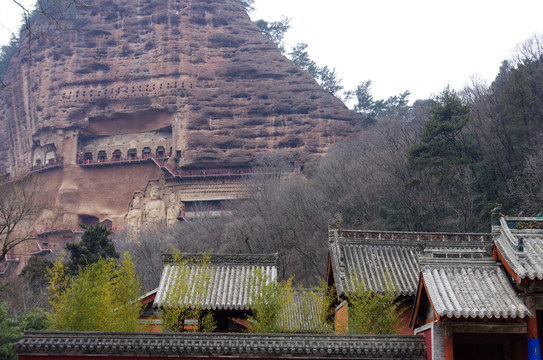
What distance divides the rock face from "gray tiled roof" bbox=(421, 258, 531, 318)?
118 ft

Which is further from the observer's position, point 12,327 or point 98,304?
point 12,327

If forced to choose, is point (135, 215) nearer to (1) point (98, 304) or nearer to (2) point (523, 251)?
(1) point (98, 304)

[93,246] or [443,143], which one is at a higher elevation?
[443,143]

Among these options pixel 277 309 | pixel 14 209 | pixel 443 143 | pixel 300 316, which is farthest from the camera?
pixel 443 143

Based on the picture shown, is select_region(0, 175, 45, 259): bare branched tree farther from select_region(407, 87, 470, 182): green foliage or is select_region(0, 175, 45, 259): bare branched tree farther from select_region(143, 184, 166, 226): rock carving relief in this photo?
select_region(407, 87, 470, 182): green foliage

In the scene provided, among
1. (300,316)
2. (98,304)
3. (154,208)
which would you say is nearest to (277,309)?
(98,304)

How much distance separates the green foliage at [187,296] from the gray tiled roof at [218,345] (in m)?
2.66

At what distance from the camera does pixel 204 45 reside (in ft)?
163

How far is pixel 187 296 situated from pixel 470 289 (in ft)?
22.6

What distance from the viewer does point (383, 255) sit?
15.1 meters

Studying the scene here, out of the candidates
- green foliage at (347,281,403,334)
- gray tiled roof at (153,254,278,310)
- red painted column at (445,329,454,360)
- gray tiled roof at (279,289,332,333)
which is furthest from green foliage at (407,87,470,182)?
red painted column at (445,329,454,360)

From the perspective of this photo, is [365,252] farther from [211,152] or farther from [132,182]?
[132,182]

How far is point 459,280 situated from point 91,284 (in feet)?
23.2

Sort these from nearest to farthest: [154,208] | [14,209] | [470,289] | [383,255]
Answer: [470,289]
[383,255]
[14,209]
[154,208]
